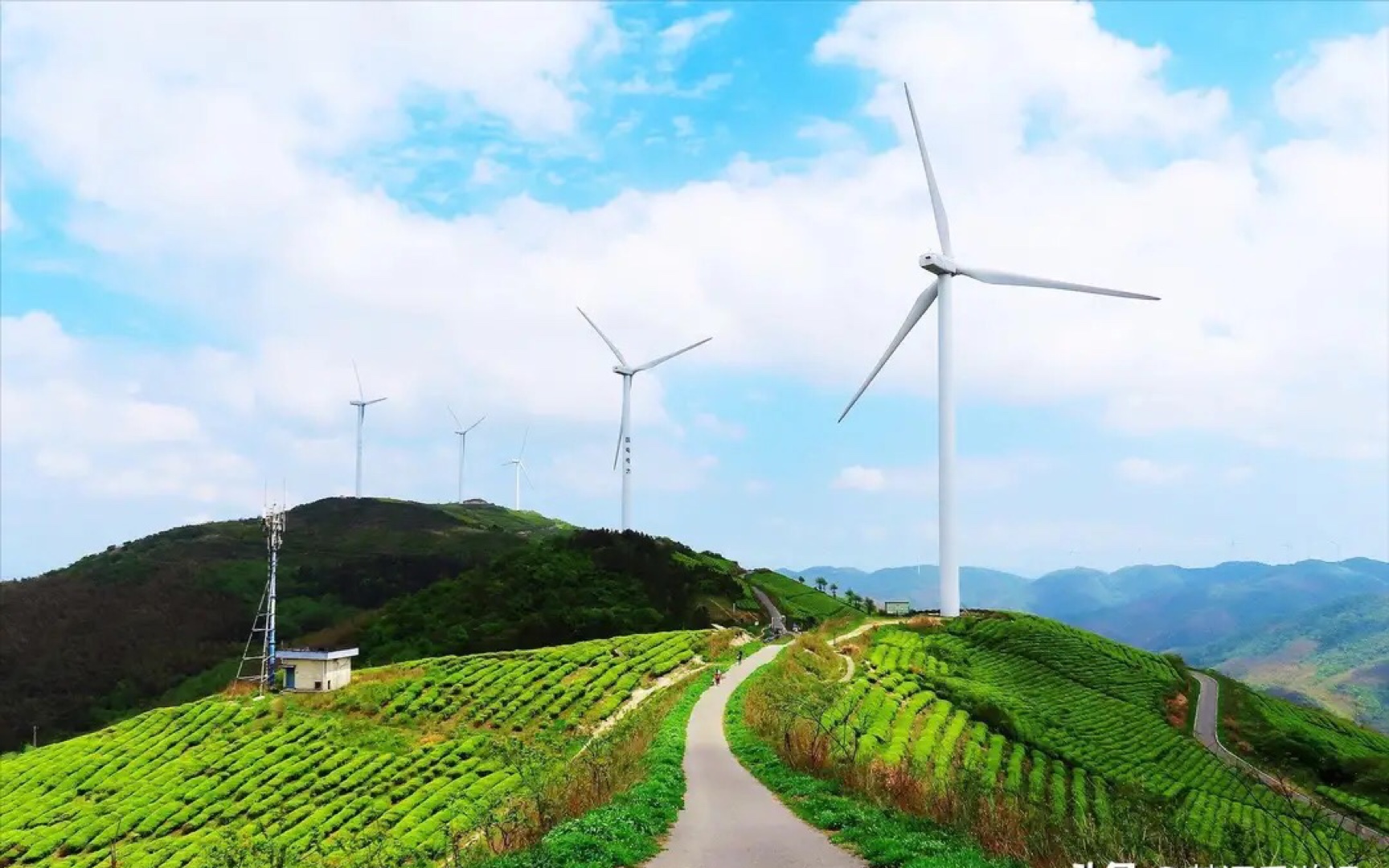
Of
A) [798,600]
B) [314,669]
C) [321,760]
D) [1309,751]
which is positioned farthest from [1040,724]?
[798,600]

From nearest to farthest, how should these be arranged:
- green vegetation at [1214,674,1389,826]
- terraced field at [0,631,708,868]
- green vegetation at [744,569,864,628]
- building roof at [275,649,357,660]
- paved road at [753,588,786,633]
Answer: terraced field at [0,631,708,868] < green vegetation at [1214,674,1389,826] < building roof at [275,649,357,660] < paved road at [753,588,786,633] < green vegetation at [744,569,864,628]

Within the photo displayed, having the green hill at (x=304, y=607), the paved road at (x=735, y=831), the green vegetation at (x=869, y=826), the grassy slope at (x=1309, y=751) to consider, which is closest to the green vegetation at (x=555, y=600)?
the green hill at (x=304, y=607)

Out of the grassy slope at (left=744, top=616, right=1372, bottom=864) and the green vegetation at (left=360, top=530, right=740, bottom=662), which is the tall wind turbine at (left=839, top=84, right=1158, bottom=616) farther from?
the green vegetation at (left=360, top=530, right=740, bottom=662)

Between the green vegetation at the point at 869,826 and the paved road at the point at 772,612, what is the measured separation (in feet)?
219

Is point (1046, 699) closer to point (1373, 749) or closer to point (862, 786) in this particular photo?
point (1373, 749)

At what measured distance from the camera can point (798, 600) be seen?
116 meters

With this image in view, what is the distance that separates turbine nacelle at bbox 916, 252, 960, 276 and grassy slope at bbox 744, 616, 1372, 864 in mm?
29911

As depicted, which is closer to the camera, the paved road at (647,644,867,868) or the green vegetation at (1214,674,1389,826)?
the paved road at (647,644,867,868)

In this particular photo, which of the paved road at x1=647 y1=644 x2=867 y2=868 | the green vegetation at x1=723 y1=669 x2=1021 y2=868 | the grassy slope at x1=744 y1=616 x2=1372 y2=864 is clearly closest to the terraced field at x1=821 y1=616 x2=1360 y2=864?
the grassy slope at x1=744 y1=616 x2=1372 y2=864

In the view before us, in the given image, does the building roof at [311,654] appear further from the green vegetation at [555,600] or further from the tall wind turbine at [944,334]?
the tall wind turbine at [944,334]

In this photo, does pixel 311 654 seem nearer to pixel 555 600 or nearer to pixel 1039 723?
pixel 555 600

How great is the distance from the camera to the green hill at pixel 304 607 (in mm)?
101562

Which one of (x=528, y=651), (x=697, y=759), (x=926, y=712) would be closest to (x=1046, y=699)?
(x=926, y=712)

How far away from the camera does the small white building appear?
7262 centimetres
